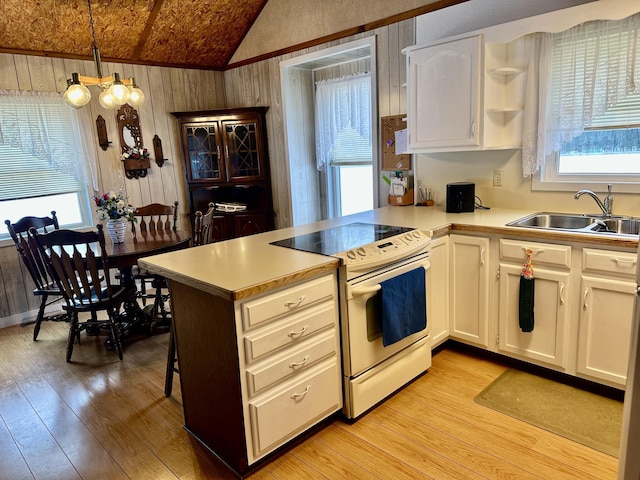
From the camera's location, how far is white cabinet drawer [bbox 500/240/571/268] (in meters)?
2.38

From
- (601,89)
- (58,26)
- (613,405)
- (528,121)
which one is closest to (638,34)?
(601,89)

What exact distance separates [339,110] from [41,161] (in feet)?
9.20

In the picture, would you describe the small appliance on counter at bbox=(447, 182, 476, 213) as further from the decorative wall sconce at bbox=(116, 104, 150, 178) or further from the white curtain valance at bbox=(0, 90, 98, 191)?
the white curtain valance at bbox=(0, 90, 98, 191)

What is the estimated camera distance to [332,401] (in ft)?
7.25

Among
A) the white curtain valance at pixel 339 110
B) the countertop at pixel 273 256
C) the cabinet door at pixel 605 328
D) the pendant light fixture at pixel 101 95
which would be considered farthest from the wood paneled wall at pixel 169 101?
the cabinet door at pixel 605 328

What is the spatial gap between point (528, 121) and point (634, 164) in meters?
0.65

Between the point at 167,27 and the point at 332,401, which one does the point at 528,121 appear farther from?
the point at 167,27

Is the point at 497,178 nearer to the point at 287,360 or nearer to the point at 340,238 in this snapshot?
the point at 340,238

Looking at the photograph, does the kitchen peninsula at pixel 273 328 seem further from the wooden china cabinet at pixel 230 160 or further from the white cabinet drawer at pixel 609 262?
the wooden china cabinet at pixel 230 160

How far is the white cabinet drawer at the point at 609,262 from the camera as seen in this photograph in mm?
2164

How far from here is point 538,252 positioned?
8.06 ft

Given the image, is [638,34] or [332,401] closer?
[332,401]

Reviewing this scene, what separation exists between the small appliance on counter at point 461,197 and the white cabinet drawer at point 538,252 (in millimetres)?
529

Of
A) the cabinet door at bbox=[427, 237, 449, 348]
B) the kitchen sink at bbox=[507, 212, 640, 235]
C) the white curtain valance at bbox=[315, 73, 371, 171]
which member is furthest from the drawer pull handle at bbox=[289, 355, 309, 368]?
the white curtain valance at bbox=[315, 73, 371, 171]
